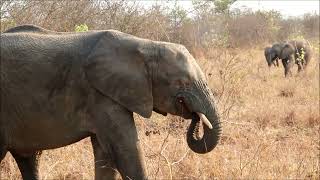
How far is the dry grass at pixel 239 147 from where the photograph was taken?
4.45m

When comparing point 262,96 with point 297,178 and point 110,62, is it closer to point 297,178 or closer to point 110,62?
point 297,178

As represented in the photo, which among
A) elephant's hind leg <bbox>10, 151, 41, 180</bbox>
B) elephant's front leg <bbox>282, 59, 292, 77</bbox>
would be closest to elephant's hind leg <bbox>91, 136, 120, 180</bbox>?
elephant's hind leg <bbox>10, 151, 41, 180</bbox>

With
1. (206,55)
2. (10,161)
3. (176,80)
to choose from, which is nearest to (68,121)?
(176,80)

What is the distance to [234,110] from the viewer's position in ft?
27.2

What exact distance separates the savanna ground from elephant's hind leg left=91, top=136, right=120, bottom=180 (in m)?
0.41

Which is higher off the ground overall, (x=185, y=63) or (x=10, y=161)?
(x=185, y=63)

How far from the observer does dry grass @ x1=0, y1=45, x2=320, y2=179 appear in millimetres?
4453

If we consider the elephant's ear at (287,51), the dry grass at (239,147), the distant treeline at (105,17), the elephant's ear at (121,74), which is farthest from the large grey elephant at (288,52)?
the elephant's ear at (121,74)

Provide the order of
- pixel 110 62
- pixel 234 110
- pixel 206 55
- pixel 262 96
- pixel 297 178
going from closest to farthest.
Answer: pixel 110 62 → pixel 297 178 → pixel 234 110 → pixel 262 96 → pixel 206 55

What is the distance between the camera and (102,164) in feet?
11.2

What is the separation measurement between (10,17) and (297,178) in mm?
4929

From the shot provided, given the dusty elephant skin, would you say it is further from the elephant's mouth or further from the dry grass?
the dry grass

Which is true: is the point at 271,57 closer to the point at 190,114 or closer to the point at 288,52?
the point at 288,52

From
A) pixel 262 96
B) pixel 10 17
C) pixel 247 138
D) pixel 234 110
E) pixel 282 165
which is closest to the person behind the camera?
pixel 282 165
